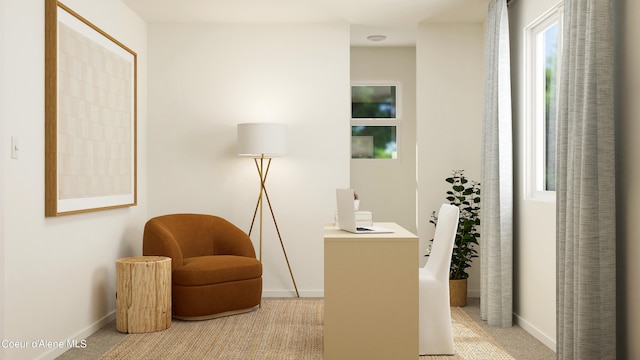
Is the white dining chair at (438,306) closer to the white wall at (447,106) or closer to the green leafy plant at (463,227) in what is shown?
the green leafy plant at (463,227)

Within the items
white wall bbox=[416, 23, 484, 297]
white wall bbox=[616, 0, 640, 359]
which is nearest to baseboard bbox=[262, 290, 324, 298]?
white wall bbox=[416, 23, 484, 297]

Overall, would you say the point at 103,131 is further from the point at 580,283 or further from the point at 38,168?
the point at 580,283

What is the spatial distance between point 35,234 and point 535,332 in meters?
3.40

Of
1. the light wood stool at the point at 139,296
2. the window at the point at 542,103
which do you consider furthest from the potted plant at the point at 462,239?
the light wood stool at the point at 139,296

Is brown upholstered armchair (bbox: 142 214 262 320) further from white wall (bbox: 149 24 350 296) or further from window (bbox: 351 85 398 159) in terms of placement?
window (bbox: 351 85 398 159)

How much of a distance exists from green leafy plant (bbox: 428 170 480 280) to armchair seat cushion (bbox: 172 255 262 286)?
1.81m

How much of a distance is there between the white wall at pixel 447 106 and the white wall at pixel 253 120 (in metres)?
0.77

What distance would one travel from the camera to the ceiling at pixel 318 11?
5.29m

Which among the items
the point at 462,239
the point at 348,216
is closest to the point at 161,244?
the point at 348,216

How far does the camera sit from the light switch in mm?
3419

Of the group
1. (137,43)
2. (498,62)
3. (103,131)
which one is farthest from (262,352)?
(137,43)

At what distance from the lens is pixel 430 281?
380cm

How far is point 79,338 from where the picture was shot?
14.1ft

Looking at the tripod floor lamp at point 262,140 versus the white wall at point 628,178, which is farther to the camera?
the tripod floor lamp at point 262,140
